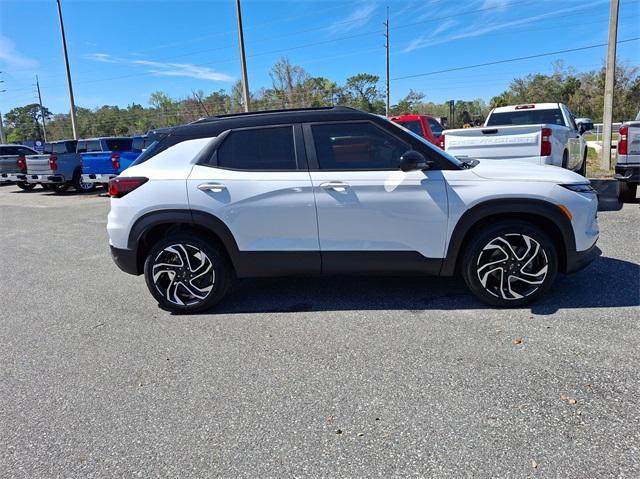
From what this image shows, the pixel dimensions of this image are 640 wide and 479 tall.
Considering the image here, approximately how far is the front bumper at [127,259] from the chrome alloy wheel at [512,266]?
3.13 meters

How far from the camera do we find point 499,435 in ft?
7.93

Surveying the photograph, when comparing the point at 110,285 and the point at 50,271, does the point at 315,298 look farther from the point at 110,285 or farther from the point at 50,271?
the point at 50,271

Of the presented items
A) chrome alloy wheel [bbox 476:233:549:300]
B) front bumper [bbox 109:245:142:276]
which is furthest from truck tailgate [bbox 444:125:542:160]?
front bumper [bbox 109:245:142:276]

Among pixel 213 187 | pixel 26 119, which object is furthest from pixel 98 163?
pixel 26 119

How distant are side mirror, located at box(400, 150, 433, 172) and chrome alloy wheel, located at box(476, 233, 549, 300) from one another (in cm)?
92

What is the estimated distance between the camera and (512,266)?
3885 mm

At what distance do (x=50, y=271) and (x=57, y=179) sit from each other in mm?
10587

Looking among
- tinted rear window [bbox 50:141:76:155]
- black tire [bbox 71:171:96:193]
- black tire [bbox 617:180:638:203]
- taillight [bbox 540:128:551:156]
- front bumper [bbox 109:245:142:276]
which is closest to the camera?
front bumper [bbox 109:245:142:276]

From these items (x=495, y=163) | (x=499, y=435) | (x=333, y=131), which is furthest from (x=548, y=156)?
(x=499, y=435)

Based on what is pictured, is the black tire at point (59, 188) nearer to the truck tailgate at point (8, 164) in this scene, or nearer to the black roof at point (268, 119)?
the truck tailgate at point (8, 164)

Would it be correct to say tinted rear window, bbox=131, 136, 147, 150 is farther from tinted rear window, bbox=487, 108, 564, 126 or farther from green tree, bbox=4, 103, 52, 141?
green tree, bbox=4, 103, 52, 141

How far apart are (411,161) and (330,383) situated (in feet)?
6.07

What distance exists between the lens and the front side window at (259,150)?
4019mm

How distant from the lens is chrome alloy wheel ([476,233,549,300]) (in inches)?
152
